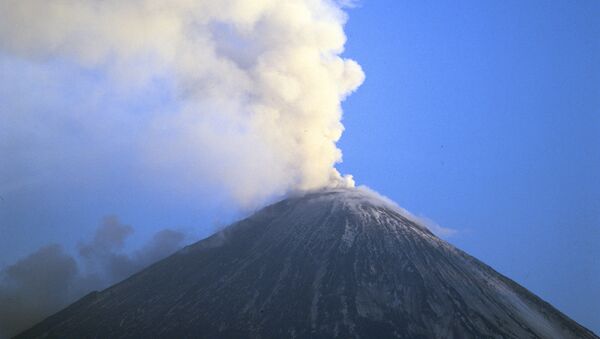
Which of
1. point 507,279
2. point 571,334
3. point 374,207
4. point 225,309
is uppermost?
point 374,207

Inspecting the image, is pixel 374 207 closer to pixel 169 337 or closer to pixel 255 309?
pixel 255 309

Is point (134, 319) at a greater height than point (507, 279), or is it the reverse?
point (134, 319)

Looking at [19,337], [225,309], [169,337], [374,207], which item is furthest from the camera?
[374,207]

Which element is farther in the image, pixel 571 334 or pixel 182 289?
pixel 182 289

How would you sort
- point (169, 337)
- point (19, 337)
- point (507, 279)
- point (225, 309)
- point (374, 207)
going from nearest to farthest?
point (169, 337), point (225, 309), point (19, 337), point (507, 279), point (374, 207)

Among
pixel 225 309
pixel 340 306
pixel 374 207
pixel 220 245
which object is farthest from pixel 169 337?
pixel 374 207

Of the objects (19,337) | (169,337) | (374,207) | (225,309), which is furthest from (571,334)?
(19,337)
